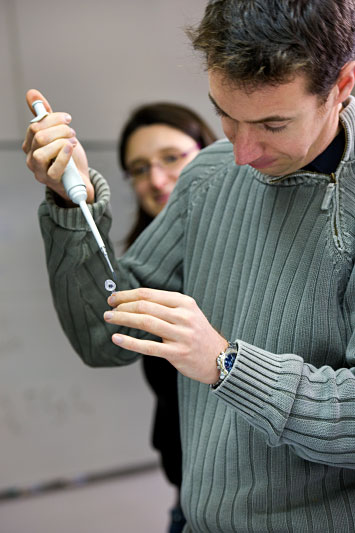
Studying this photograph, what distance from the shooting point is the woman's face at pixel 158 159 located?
5.02 feet

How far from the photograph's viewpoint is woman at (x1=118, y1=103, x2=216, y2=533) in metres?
1.47

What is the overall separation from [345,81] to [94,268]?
47 centimetres

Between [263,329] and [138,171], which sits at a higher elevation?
[138,171]

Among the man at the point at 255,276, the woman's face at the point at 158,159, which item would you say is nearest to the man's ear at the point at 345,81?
the man at the point at 255,276

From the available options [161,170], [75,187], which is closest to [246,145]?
[75,187]

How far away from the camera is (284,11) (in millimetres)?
645

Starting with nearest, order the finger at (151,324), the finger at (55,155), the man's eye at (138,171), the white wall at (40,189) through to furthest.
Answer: the finger at (151,324) < the finger at (55,155) < the man's eye at (138,171) < the white wall at (40,189)

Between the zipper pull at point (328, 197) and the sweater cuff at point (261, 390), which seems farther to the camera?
the zipper pull at point (328, 197)

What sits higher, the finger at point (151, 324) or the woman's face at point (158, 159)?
the woman's face at point (158, 159)

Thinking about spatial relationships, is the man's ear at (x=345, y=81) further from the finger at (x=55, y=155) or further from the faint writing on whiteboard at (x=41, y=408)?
the faint writing on whiteboard at (x=41, y=408)

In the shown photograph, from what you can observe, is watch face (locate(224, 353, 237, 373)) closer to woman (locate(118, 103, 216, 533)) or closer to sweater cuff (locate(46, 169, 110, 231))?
sweater cuff (locate(46, 169, 110, 231))

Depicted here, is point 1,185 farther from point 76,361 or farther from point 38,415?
point 38,415

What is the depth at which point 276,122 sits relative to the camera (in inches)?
28.0

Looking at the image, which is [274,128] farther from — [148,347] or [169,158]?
[169,158]
